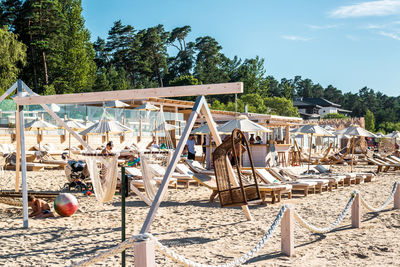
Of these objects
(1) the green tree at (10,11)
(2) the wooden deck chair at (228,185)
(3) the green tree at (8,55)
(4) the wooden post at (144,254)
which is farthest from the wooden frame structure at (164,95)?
(1) the green tree at (10,11)

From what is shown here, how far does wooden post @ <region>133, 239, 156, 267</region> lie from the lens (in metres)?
3.25

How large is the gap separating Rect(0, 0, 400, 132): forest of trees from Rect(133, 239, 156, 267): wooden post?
3173 cm

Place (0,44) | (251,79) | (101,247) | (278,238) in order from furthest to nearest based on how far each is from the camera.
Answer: (251,79)
(0,44)
(278,238)
(101,247)

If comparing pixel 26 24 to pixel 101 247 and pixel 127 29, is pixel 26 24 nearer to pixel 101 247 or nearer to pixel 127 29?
pixel 127 29

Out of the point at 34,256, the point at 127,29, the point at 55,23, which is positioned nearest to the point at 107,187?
the point at 34,256

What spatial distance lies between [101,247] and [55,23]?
114ft

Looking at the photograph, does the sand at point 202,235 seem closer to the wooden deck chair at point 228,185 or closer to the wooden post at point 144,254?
the wooden deck chair at point 228,185

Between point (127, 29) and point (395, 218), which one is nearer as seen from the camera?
point (395, 218)

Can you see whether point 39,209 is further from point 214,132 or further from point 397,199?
point 397,199

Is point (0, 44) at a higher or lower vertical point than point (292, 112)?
higher

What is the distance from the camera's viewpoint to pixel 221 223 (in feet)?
23.0

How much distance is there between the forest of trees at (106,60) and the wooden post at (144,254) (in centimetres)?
3173

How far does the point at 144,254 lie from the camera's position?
10.7ft

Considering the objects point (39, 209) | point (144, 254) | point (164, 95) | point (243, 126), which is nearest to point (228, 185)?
point (164, 95)
